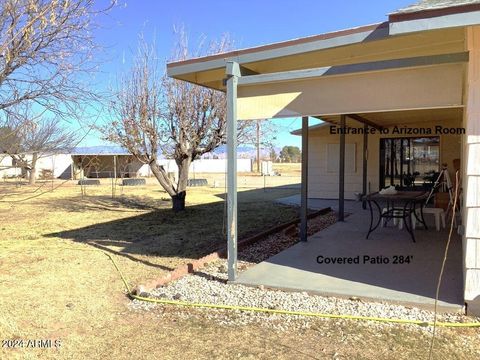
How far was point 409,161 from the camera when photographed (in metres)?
15.9

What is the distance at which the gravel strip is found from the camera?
15.0 ft

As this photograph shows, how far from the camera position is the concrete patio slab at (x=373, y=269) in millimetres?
5156

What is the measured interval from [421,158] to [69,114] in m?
12.9

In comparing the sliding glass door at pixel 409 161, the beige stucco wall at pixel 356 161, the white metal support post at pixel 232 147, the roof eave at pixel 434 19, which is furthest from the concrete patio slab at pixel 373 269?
the sliding glass door at pixel 409 161

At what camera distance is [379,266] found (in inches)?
256

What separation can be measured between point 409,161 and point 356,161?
1.83m

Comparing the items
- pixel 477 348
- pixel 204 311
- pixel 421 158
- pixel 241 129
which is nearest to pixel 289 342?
pixel 204 311

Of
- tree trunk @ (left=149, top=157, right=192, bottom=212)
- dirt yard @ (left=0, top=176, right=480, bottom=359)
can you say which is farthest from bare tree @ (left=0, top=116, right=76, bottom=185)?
tree trunk @ (left=149, top=157, right=192, bottom=212)

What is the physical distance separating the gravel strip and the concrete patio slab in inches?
5.8

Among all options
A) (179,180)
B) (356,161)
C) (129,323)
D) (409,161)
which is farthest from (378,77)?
(356,161)

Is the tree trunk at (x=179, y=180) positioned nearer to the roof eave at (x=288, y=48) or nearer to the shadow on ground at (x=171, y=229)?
the shadow on ground at (x=171, y=229)

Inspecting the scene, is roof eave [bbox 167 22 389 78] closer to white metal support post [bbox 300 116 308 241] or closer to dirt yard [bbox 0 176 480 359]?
dirt yard [bbox 0 176 480 359]

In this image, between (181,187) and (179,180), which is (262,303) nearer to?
(179,180)

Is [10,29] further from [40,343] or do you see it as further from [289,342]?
[289,342]
